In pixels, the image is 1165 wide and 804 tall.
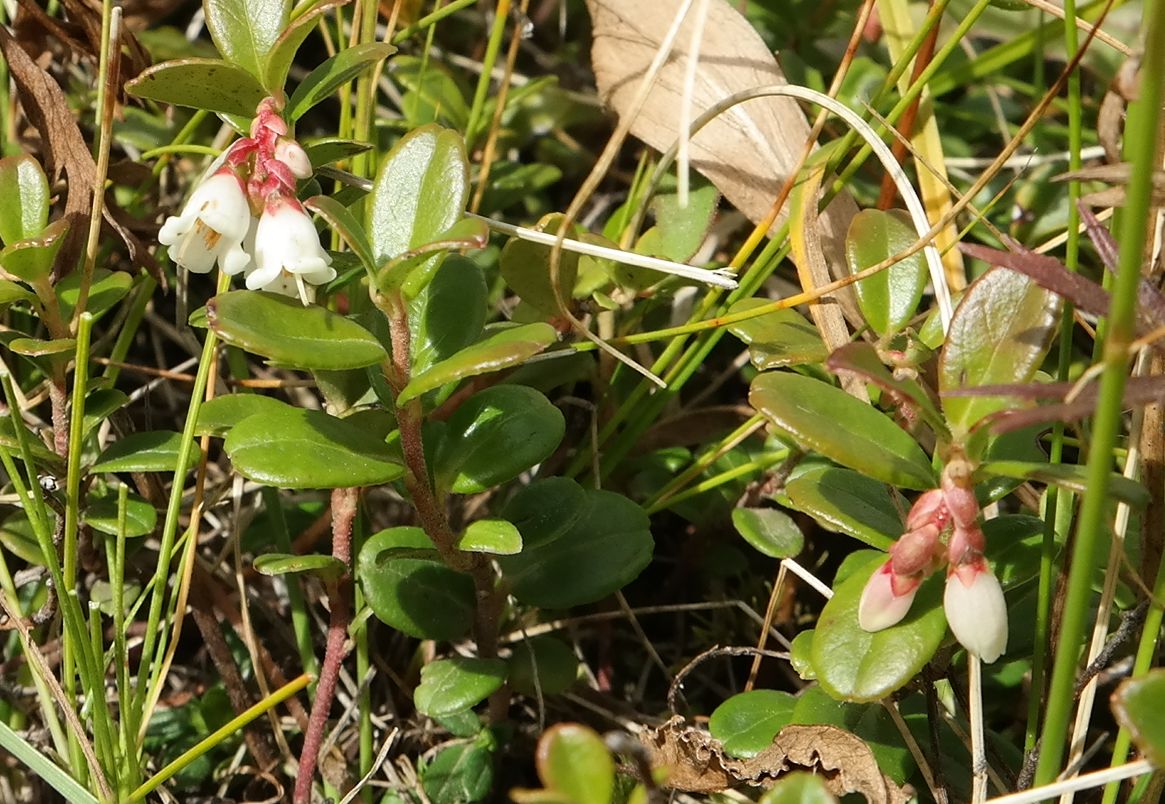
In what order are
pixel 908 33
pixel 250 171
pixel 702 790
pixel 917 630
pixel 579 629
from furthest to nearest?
1. pixel 908 33
2. pixel 579 629
3. pixel 702 790
4. pixel 250 171
5. pixel 917 630

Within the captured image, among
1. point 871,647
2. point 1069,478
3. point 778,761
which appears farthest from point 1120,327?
point 778,761

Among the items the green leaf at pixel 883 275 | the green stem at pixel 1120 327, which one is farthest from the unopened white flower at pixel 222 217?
the green stem at pixel 1120 327

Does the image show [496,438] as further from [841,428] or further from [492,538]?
[841,428]

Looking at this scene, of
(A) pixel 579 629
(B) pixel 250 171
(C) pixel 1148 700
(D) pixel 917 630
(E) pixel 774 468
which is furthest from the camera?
(A) pixel 579 629

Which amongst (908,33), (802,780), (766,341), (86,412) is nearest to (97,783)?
(86,412)

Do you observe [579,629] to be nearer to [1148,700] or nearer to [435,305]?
[435,305]

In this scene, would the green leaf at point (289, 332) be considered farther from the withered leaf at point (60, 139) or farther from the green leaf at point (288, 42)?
the withered leaf at point (60, 139)
